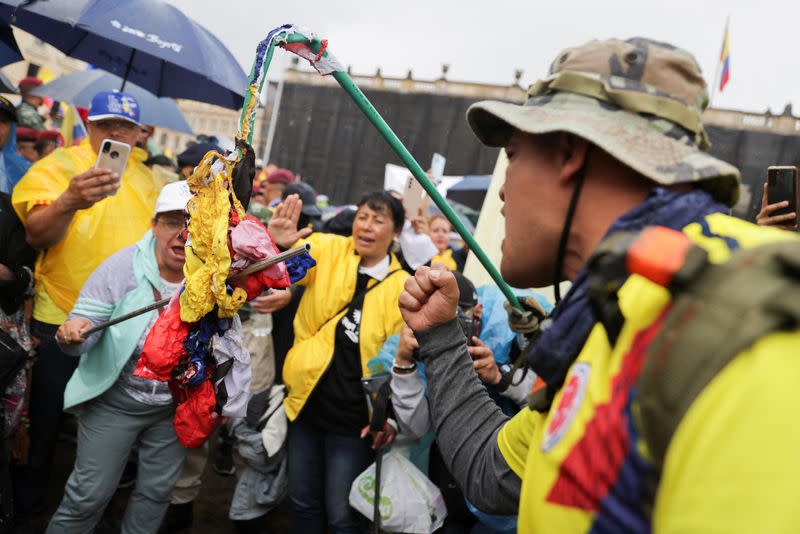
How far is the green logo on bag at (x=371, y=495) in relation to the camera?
8.39 feet

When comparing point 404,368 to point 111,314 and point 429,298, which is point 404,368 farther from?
point 111,314

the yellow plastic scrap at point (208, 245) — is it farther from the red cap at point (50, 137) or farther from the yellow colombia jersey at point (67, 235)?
the red cap at point (50, 137)

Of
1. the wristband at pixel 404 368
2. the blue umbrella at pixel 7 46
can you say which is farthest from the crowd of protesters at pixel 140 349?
the blue umbrella at pixel 7 46

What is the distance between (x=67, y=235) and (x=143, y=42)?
129cm

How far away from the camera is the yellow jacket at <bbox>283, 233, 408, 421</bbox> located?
2.89 m

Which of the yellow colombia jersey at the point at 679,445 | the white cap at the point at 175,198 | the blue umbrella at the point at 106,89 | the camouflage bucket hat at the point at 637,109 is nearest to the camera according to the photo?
the yellow colombia jersey at the point at 679,445

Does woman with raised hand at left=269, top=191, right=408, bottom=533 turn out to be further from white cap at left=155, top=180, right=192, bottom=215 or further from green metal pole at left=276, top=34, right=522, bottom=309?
green metal pole at left=276, top=34, right=522, bottom=309

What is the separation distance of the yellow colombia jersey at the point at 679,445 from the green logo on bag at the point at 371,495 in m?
1.91

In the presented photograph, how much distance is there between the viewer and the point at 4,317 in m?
2.63

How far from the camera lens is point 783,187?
2.14 metres

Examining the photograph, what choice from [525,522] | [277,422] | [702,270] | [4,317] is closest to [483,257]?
[525,522]

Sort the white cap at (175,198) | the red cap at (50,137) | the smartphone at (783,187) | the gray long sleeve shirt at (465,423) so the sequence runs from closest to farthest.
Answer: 1. the gray long sleeve shirt at (465,423)
2. the smartphone at (783,187)
3. the white cap at (175,198)
4. the red cap at (50,137)

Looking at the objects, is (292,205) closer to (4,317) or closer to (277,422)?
(277,422)

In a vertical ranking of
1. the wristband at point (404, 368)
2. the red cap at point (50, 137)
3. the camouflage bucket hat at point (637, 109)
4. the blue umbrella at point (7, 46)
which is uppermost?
the blue umbrella at point (7, 46)
